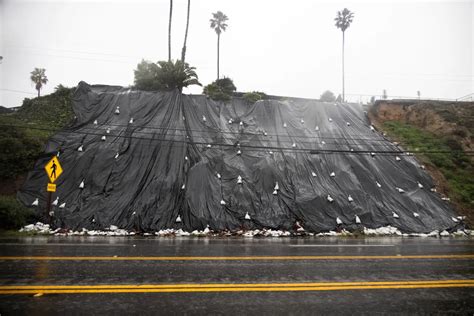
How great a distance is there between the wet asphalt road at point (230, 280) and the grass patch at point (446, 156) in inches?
460

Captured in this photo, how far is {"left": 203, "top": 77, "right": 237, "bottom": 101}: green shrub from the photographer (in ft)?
69.8

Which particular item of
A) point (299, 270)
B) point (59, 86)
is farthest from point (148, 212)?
point (59, 86)

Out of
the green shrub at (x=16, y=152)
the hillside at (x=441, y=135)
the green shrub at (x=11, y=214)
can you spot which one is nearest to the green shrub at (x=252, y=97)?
the hillside at (x=441, y=135)

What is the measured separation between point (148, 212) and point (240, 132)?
8393 mm

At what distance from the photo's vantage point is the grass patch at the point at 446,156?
641 inches

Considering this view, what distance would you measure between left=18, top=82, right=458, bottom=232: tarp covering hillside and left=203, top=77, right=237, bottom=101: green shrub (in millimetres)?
1250

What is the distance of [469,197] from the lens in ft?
52.2

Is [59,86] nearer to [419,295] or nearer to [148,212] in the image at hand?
[148,212]

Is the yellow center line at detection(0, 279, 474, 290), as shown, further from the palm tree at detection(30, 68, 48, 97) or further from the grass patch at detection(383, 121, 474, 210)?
the palm tree at detection(30, 68, 48, 97)

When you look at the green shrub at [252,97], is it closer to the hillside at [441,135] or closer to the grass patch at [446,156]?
the hillside at [441,135]

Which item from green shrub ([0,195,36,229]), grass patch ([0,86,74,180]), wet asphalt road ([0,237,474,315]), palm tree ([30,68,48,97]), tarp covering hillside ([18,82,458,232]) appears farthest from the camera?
palm tree ([30,68,48,97])

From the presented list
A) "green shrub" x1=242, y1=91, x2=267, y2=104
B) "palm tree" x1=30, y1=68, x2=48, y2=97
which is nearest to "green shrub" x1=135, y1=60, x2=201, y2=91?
"green shrub" x1=242, y1=91, x2=267, y2=104

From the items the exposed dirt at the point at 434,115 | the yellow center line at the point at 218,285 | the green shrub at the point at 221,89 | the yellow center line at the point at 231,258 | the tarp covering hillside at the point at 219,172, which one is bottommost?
the yellow center line at the point at 231,258

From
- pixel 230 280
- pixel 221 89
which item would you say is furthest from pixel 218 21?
pixel 230 280
